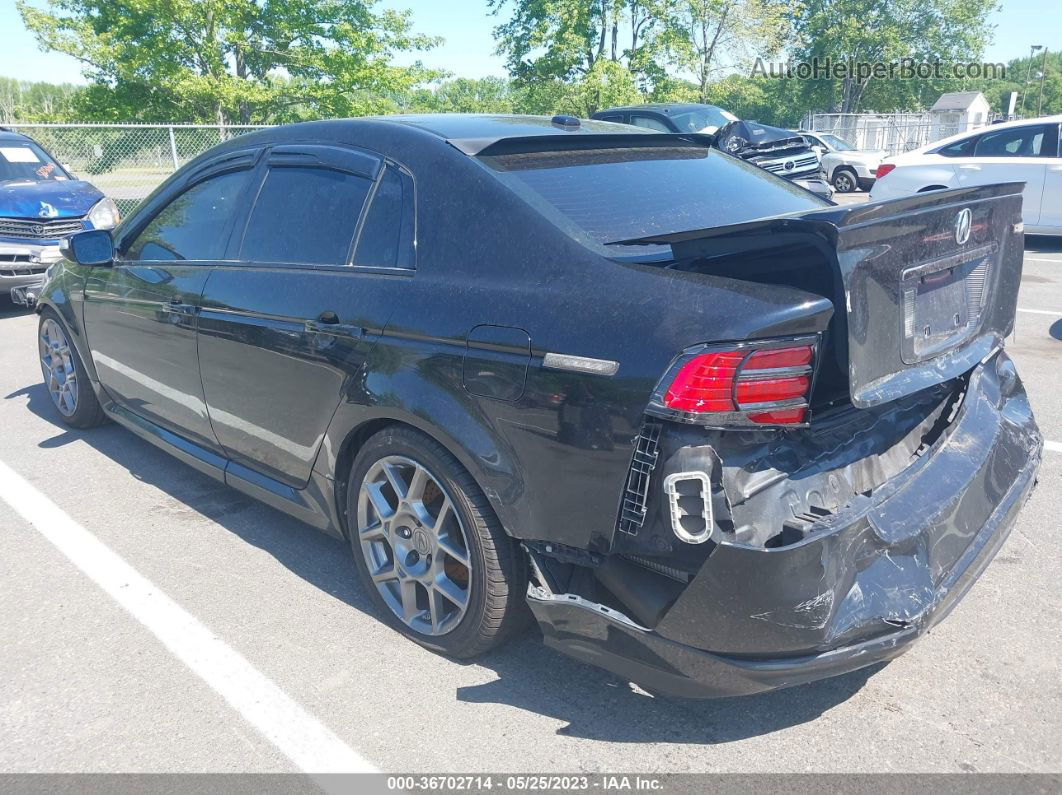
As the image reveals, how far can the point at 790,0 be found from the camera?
131 ft

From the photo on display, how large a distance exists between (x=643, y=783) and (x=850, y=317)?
52.5 inches

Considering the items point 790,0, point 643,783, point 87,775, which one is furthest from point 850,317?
point 790,0

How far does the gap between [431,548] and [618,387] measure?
1.00 m

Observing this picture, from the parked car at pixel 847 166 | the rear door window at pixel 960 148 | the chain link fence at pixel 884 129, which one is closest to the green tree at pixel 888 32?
the chain link fence at pixel 884 129

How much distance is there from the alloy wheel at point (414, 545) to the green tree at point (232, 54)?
23393 mm

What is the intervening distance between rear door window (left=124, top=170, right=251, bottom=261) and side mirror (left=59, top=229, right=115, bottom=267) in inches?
3.7

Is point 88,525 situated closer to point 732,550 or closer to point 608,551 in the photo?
point 608,551

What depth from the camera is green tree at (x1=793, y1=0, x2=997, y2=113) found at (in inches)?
2057

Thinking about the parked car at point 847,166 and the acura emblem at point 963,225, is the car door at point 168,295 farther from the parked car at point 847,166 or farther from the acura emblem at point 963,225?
the parked car at point 847,166

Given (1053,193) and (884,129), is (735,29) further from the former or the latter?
(1053,193)

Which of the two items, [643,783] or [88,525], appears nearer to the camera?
[643,783]

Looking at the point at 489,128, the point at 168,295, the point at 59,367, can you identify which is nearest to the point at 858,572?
the point at 489,128

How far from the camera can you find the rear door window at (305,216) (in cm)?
318

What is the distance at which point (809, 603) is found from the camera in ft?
7.06
